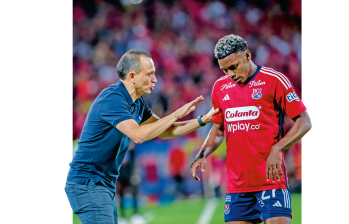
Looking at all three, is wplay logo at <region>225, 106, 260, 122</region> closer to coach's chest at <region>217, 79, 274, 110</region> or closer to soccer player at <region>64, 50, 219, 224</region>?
coach's chest at <region>217, 79, 274, 110</region>

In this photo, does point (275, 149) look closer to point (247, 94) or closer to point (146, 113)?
point (247, 94)

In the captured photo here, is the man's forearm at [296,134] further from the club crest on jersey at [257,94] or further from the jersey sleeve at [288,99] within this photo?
the club crest on jersey at [257,94]

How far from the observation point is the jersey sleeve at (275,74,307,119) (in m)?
2.37

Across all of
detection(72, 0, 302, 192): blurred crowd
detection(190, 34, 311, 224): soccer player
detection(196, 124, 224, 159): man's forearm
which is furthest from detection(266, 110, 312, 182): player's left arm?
detection(72, 0, 302, 192): blurred crowd

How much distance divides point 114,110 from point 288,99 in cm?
123

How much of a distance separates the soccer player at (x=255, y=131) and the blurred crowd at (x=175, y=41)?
4.35 metres

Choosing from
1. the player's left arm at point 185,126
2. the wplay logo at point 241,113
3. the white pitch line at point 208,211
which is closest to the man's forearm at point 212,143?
the player's left arm at point 185,126

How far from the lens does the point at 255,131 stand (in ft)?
8.18

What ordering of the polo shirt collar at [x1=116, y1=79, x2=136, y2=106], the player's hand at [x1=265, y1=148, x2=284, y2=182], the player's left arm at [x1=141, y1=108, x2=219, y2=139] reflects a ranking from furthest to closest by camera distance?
the player's left arm at [x1=141, y1=108, x2=219, y2=139]
the polo shirt collar at [x1=116, y1=79, x2=136, y2=106]
the player's hand at [x1=265, y1=148, x2=284, y2=182]

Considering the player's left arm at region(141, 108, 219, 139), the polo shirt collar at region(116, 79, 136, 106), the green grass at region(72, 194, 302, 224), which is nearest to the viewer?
the polo shirt collar at region(116, 79, 136, 106)

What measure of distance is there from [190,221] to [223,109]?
3341mm

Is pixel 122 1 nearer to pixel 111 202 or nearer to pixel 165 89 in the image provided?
pixel 165 89

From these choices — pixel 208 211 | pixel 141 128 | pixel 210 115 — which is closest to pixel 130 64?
pixel 141 128

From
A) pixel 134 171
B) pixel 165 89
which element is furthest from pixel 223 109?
pixel 165 89
